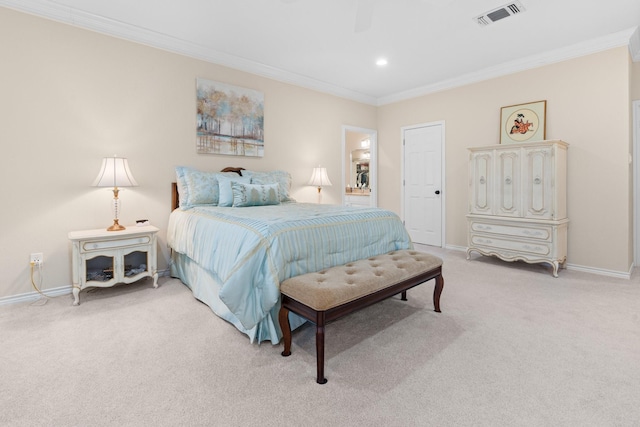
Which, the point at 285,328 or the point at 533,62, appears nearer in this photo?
the point at 285,328

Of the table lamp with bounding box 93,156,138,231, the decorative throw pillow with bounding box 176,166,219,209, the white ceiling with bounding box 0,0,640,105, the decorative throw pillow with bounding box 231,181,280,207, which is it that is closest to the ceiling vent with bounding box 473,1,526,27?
the white ceiling with bounding box 0,0,640,105

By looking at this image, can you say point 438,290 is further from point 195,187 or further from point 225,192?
point 195,187

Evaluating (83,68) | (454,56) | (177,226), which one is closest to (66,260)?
(177,226)

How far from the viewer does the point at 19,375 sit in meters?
1.74

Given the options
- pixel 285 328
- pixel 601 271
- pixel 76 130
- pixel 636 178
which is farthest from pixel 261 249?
pixel 636 178

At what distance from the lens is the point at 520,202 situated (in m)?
3.83

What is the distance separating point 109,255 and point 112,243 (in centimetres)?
11

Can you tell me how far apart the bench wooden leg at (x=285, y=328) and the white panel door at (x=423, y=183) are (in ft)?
12.9

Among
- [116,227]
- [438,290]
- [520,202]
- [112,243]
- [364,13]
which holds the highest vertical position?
[364,13]

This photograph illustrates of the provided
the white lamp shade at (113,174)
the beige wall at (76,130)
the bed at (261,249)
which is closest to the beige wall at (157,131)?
the beige wall at (76,130)

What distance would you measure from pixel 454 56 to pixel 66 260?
16.0ft

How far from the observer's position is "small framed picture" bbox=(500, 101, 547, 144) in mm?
4062

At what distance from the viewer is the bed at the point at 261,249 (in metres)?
1.98

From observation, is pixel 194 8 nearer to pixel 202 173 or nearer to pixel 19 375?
pixel 202 173
